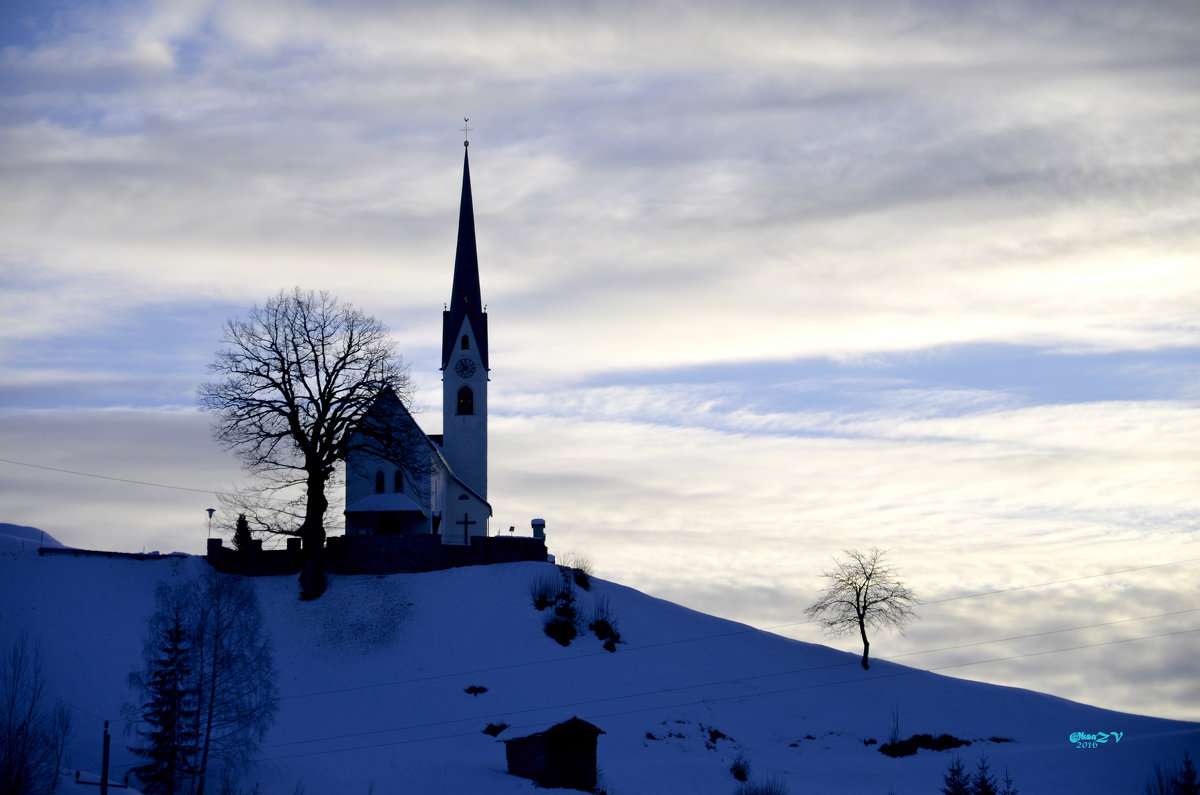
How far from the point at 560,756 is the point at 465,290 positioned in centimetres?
4439

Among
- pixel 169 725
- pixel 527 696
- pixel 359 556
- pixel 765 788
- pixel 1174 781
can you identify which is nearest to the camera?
pixel 169 725

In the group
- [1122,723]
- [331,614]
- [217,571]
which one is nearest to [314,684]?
[331,614]

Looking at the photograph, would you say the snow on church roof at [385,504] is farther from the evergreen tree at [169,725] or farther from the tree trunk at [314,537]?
the evergreen tree at [169,725]

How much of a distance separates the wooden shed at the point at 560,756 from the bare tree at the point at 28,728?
48.6 ft

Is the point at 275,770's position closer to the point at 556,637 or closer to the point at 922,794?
the point at 556,637

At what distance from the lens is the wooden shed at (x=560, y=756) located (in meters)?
44.6

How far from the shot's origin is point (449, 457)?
81.1 metres

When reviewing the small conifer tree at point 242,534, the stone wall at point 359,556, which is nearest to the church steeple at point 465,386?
the stone wall at point 359,556

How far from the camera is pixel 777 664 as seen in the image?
6159 centimetres

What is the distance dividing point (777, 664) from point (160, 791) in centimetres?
3108

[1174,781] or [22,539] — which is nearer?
[1174,781]

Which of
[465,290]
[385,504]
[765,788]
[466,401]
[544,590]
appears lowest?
[765,788]

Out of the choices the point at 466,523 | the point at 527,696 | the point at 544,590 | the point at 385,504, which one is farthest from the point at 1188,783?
the point at 385,504

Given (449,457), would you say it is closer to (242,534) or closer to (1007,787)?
(242,534)
